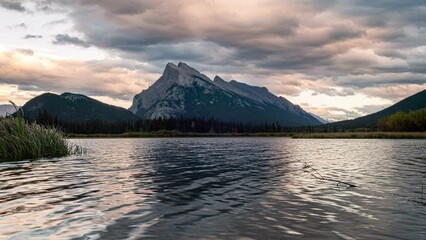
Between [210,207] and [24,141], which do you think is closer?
[210,207]

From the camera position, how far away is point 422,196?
73.6ft

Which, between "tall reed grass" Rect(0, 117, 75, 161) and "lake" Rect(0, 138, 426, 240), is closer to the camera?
"lake" Rect(0, 138, 426, 240)

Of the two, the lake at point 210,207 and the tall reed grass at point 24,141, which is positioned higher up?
the tall reed grass at point 24,141

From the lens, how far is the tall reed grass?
1790 inches

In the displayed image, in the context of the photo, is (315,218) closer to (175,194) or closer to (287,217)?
(287,217)

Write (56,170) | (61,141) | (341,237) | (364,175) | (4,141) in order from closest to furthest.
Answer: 1. (341,237)
2. (364,175)
3. (56,170)
4. (4,141)
5. (61,141)

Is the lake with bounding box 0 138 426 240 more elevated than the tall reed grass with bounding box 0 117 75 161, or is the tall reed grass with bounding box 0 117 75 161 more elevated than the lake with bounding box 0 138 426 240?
the tall reed grass with bounding box 0 117 75 161

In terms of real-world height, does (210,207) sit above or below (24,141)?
below

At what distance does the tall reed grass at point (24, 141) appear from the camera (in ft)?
149

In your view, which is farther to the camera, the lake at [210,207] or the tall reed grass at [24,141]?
the tall reed grass at [24,141]

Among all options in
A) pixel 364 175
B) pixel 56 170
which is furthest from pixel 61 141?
pixel 364 175

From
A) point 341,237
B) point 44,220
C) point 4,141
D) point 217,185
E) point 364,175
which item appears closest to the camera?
point 341,237

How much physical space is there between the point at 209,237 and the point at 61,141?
46225mm

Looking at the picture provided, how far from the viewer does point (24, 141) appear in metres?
48.2
